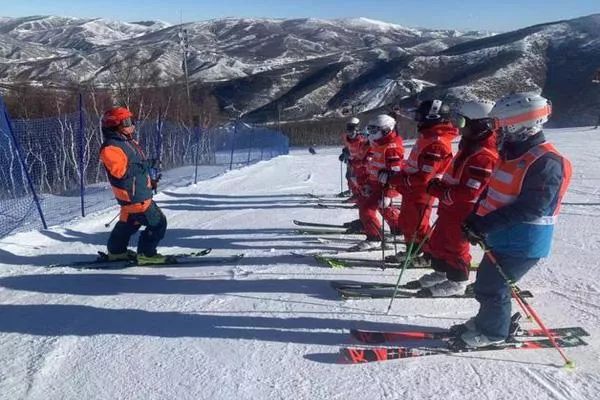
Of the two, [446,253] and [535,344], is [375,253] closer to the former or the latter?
[446,253]

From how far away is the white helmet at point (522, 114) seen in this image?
134 inches

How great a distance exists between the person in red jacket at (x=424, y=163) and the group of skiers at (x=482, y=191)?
1 centimetres

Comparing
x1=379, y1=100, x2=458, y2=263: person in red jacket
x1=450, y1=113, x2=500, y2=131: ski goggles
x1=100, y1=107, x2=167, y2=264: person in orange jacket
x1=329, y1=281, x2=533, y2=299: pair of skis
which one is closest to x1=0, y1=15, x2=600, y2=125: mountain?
x1=100, y1=107, x2=167, y2=264: person in orange jacket

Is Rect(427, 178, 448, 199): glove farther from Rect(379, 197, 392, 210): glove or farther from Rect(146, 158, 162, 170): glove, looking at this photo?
Rect(146, 158, 162, 170): glove

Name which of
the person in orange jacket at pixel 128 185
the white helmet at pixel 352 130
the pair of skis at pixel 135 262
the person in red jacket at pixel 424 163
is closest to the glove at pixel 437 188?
the person in red jacket at pixel 424 163

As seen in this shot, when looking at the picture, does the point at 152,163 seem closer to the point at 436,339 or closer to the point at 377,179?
the point at 377,179

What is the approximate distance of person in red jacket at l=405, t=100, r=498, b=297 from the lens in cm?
433

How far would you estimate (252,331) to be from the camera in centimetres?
427

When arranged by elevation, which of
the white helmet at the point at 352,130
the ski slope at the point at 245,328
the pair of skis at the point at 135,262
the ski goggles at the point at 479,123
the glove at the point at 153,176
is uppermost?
the ski goggles at the point at 479,123

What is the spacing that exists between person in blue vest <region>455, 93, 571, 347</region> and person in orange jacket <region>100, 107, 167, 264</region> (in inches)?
148

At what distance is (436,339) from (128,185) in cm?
369

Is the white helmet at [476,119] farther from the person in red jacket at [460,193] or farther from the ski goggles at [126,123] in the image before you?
A: the ski goggles at [126,123]

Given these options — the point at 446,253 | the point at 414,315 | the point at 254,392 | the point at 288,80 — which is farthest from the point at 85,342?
the point at 288,80

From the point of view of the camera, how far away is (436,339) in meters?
3.96
